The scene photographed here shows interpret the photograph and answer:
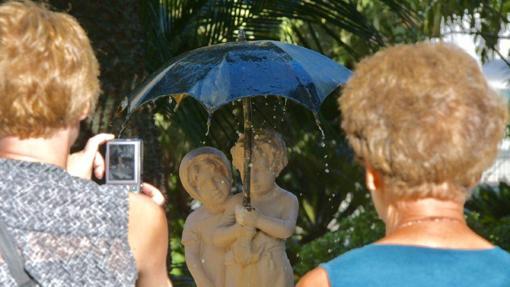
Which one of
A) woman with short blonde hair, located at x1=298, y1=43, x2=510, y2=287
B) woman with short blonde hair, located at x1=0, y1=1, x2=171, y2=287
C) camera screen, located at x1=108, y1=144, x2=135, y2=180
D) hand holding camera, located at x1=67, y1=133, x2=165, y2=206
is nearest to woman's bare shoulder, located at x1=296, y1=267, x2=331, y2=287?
woman with short blonde hair, located at x1=298, y1=43, x2=510, y2=287

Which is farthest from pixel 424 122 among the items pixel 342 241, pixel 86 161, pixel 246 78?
pixel 342 241

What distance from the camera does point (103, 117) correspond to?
720cm

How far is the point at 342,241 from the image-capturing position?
33.7 feet

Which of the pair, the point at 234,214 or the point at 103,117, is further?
the point at 103,117

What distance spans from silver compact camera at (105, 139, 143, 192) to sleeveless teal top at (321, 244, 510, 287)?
648 mm

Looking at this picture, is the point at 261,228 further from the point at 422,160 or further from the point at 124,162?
the point at 422,160

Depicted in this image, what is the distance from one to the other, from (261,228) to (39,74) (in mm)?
3436

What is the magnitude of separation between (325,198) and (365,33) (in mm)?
3749

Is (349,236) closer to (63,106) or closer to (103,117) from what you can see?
(103,117)

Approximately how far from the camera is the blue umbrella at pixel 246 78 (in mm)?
5715

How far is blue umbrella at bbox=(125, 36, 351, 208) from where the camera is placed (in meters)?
5.71

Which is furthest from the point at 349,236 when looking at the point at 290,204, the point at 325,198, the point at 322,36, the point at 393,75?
the point at 393,75

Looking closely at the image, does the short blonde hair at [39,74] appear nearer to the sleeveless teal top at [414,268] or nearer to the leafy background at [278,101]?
the sleeveless teal top at [414,268]

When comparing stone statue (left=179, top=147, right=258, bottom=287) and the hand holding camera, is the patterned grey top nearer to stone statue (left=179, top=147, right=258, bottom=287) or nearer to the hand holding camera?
the hand holding camera
